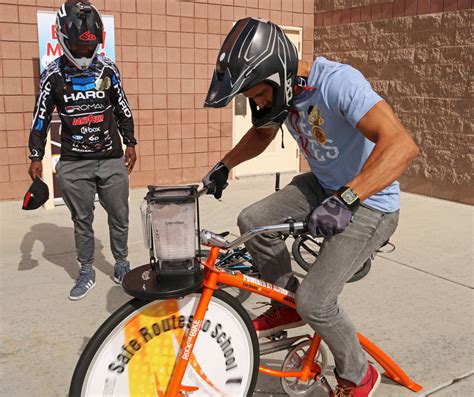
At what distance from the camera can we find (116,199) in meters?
4.28

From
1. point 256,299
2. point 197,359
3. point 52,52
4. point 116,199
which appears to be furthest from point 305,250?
point 52,52

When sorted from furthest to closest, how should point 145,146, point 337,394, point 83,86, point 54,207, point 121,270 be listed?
point 145,146
point 54,207
point 121,270
point 83,86
point 337,394

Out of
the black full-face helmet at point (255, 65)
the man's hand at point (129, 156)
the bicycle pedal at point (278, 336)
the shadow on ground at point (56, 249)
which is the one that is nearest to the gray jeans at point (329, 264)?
the bicycle pedal at point (278, 336)

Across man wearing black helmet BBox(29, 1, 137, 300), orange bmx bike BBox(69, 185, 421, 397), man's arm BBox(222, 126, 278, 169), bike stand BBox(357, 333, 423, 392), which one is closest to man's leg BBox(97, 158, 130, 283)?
man wearing black helmet BBox(29, 1, 137, 300)

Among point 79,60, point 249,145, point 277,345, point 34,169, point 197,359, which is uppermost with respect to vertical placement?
point 79,60

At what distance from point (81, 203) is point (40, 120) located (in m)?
0.68

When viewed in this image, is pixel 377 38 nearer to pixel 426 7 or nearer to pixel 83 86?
pixel 426 7

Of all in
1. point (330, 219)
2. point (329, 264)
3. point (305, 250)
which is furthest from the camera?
point (305, 250)

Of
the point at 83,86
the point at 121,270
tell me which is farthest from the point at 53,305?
the point at 83,86

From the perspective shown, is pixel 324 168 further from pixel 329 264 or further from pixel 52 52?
pixel 52 52

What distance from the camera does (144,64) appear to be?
26.0ft

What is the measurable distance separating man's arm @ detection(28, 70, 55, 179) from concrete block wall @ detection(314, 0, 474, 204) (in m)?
5.50

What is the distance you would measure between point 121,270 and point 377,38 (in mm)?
5806

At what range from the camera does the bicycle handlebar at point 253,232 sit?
2.07m
